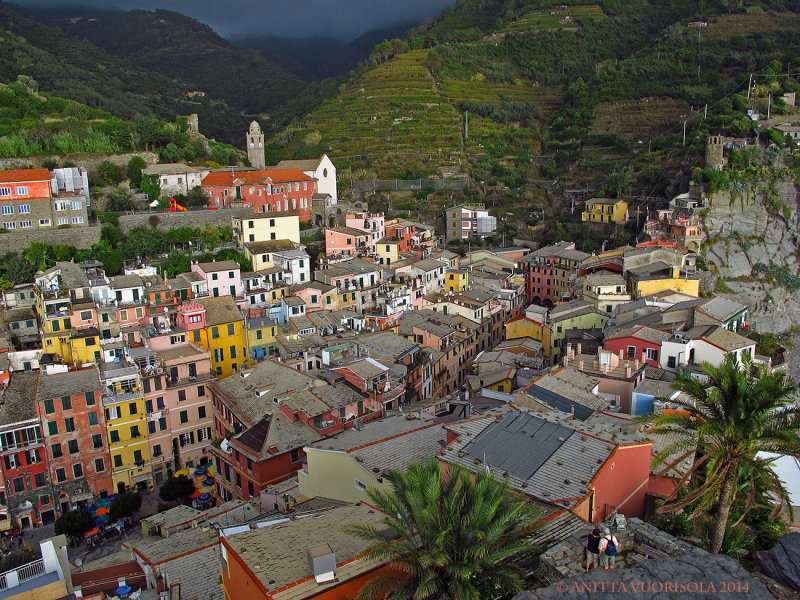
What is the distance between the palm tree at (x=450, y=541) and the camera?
9.07m

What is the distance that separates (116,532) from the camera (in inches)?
957

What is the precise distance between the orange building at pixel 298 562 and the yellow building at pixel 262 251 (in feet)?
103

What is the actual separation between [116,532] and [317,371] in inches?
405

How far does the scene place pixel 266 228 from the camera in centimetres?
4412

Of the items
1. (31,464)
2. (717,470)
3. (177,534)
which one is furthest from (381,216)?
(717,470)

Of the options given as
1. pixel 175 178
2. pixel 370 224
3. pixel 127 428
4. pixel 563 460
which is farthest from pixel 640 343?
pixel 175 178

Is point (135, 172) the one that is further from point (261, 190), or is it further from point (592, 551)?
point (592, 551)

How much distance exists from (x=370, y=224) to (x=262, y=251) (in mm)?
9237

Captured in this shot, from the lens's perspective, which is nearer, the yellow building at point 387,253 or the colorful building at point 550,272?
the yellow building at point 387,253

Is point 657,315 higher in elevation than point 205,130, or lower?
lower

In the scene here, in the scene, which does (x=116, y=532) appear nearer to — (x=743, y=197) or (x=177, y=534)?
(x=177, y=534)

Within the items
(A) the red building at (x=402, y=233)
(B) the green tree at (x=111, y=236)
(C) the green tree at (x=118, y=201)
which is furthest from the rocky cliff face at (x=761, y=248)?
(C) the green tree at (x=118, y=201)

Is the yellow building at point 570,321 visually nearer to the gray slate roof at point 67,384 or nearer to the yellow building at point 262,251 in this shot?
the yellow building at point 262,251

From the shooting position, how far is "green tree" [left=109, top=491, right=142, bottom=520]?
24672 millimetres
